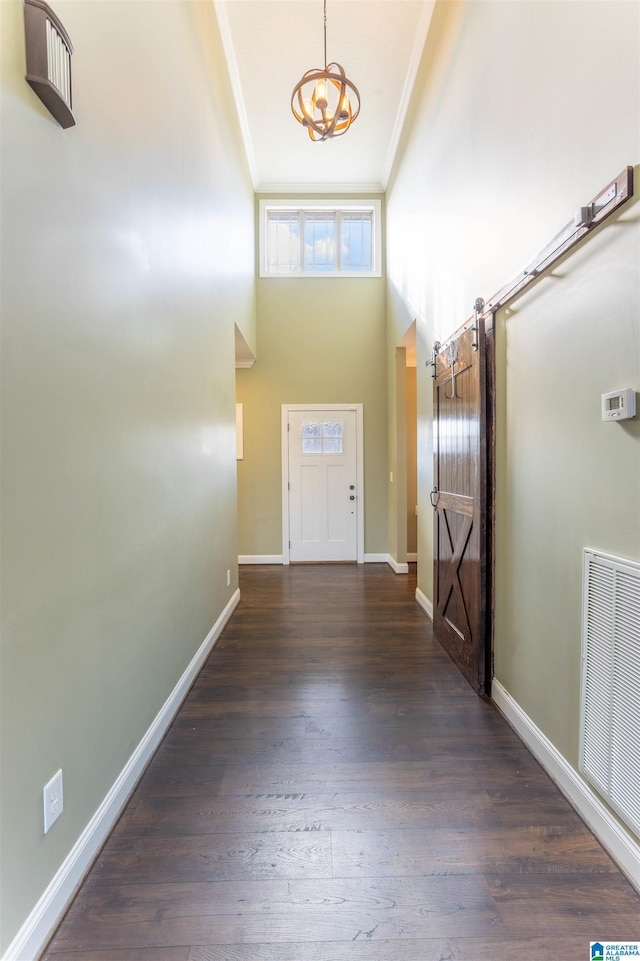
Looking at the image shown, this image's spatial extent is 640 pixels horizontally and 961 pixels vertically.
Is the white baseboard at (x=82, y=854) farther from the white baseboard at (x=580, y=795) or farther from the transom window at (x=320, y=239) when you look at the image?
the transom window at (x=320, y=239)

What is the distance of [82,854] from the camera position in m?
1.32

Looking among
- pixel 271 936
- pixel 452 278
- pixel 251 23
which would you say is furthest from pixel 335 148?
pixel 271 936

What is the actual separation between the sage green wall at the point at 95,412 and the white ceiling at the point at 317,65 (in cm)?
97

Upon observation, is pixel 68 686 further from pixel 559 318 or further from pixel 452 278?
pixel 452 278

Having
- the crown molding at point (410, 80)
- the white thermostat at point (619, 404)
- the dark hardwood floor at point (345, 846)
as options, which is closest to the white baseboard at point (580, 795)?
the dark hardwood floor at point (345, 846)

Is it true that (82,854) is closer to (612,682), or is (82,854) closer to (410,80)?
(612,682)

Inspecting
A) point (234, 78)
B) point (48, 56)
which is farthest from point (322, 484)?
point (48, 56)

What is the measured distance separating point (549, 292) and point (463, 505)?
128 cm

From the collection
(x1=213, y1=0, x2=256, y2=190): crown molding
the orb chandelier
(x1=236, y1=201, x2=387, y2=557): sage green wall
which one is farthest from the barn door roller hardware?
(x1=236, y1=201, x2=387, y2=557): sage green wall

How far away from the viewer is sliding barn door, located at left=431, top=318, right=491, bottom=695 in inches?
91.6

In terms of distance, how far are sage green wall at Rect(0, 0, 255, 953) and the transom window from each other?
9.12ft

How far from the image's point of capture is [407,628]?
3.32 metres

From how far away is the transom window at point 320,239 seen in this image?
17.9 ft

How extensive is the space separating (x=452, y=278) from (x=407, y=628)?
261 cm
